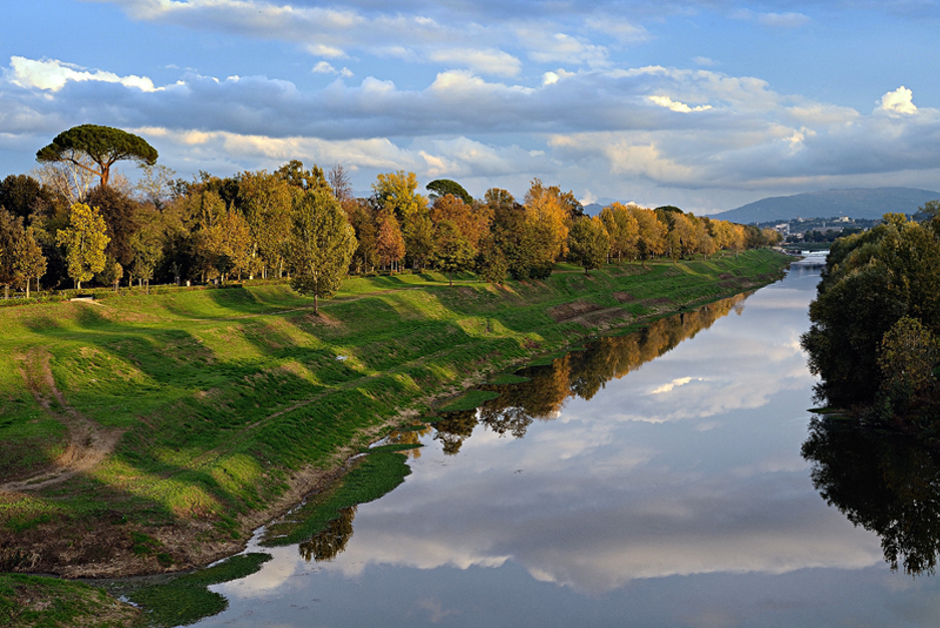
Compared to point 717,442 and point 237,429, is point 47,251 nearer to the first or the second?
point 237,429

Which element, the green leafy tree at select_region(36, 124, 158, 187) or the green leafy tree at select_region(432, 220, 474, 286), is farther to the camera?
the green leafy tree at select_region(432, 220, 474, 286)

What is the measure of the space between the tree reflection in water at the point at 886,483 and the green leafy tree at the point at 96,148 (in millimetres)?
86575

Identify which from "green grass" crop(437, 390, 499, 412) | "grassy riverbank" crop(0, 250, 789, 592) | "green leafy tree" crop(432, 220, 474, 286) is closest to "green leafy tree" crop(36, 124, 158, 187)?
"grassy riverbank" crop(0, 250, 789, 592)

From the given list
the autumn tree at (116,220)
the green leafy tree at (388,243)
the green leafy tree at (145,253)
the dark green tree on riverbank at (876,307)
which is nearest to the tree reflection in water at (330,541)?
the dark green tree on riverbank at (876,307)

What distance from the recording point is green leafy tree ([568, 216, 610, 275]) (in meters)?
132

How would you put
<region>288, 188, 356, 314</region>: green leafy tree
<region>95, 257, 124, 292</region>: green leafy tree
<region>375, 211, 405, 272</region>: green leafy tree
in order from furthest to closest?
<region>375, 211, 405, 272</region>: green leafy tree, <region>95, 257, 124, 292</region>: green leafy tree, <region>288, 188, 356, 314</region>: green leafy tree

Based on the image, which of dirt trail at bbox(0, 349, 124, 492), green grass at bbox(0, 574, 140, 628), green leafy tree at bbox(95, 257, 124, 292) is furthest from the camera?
green leafy tree at bbox(95, 257, 124, 292)

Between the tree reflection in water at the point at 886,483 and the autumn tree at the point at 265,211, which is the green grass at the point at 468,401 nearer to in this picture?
the tree reflection in water at the point at 886,483

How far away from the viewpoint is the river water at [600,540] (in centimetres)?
2467

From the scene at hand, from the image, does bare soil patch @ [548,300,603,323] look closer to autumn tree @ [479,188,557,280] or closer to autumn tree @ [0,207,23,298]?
autumn tree @ [479,188,557,280]

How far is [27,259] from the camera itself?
65688 millimetres

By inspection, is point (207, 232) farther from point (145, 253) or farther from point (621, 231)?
point (621, 231)

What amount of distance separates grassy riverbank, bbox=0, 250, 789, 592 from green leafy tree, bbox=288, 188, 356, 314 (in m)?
3.56

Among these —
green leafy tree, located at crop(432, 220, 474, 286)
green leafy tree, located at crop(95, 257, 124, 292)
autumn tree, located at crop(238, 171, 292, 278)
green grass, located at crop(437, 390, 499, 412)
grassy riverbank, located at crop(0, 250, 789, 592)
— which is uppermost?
autumn tree, located at crop(238, 171, 292, 278)
